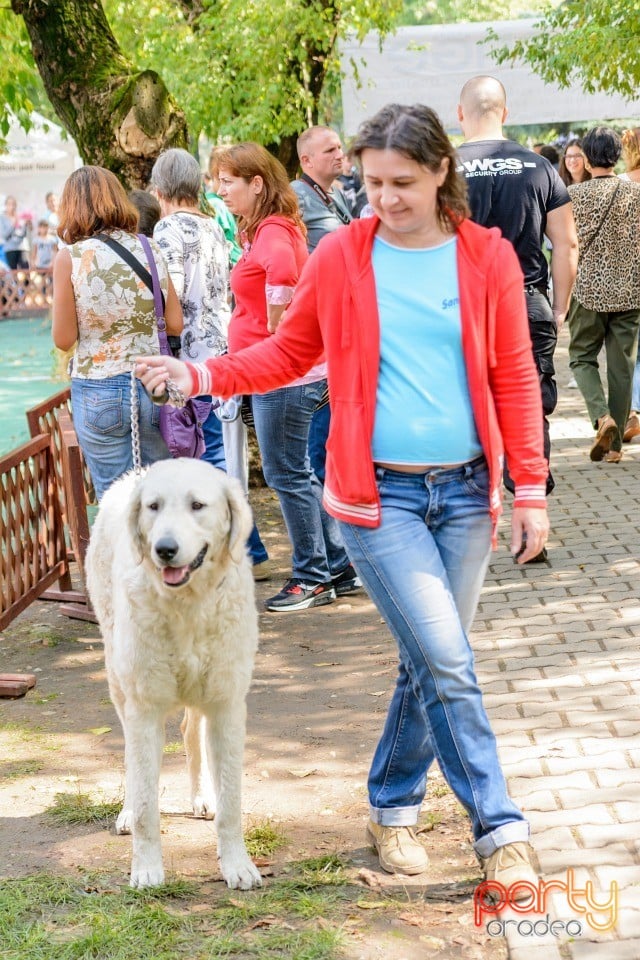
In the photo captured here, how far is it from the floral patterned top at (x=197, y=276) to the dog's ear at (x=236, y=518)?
297cm

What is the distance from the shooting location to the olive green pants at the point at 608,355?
975 cm

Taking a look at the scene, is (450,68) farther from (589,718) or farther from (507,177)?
(589,718)

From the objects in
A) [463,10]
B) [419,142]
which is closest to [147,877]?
[419,142]

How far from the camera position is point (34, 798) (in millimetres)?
4836

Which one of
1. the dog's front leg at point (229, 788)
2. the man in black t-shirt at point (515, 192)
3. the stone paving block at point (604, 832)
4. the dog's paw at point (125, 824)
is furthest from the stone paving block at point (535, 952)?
the man in black t-shirt at point (515, 192)

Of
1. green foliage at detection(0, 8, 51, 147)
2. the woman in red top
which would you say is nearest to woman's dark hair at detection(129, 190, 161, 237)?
the woman in red top

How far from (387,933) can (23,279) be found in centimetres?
2540

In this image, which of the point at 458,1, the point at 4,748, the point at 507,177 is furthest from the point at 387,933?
the point at 458,1

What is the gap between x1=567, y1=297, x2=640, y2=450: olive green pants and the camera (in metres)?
9.75

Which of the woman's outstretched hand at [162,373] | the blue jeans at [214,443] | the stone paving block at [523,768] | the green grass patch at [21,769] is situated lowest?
the green grass patch at [21,769]

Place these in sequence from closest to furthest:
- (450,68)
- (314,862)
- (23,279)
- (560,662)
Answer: (314,862) < (560,662) < (450,68) < (23,279)

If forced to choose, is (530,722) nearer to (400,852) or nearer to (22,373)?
(400,852)

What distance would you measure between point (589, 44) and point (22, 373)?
35.1 ft

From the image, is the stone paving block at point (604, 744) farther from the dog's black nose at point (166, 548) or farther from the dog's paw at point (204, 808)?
the dog's black nose at point (166, 548)
